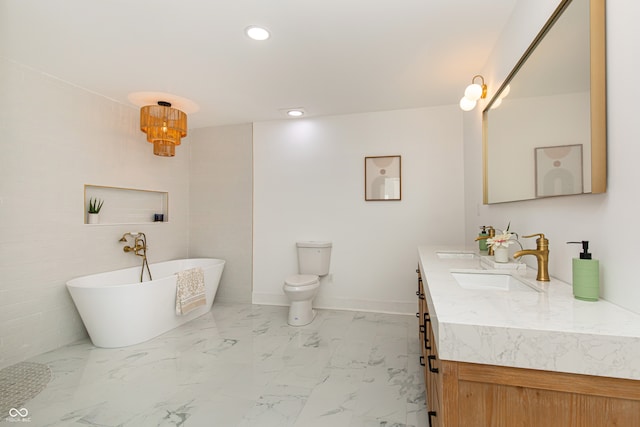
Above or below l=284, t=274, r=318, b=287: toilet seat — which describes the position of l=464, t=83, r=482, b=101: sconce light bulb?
above

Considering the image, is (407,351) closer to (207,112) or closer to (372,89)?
(372,89)

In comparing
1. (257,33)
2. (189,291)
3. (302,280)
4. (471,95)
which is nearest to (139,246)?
(189,291)

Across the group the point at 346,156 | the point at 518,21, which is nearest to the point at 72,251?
the point at 346,156

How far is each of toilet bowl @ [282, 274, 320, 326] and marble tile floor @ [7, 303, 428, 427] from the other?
0.38ft

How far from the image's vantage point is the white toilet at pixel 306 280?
10.1ft

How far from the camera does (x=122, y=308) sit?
8.24 ft

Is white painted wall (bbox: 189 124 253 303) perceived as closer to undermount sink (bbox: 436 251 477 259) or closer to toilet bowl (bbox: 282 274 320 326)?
toilet bowl (bbox: 282 274 320 326)

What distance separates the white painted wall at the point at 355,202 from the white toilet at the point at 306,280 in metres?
0.17

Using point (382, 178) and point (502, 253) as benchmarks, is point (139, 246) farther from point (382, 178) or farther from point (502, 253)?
point (502, 253)

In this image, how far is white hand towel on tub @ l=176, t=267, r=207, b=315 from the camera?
2953 millimetres

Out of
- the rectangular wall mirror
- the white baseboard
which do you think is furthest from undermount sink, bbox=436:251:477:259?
the white baseboard

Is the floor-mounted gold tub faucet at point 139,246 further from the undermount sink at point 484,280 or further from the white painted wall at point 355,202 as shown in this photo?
the undermount sink at point 484,280

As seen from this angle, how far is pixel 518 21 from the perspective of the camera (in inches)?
67.4

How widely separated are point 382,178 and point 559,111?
2234 mm
